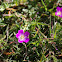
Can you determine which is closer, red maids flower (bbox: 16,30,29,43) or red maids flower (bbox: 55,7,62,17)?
red maids flower (bbox: 16,30,29,43)

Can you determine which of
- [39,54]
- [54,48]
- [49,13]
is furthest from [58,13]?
[39,54]

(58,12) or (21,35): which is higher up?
(58,12)

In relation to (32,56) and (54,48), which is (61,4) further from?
(32,56)

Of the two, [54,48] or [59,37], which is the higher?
[59,37]

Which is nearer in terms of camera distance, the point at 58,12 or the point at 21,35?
the point at 21,35

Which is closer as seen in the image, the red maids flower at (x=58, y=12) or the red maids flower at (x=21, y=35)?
the red maids flower at (x=21, y=35)

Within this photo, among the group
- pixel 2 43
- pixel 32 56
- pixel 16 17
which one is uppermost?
pixel 16 17

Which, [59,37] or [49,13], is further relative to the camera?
[49,13]

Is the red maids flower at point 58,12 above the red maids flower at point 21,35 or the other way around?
above

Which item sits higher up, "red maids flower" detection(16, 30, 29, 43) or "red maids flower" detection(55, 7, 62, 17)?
"red maids flower" detection(55, 7, 62, 17)

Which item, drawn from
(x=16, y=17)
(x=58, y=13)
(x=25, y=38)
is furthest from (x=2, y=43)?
(x=58, y=13)
